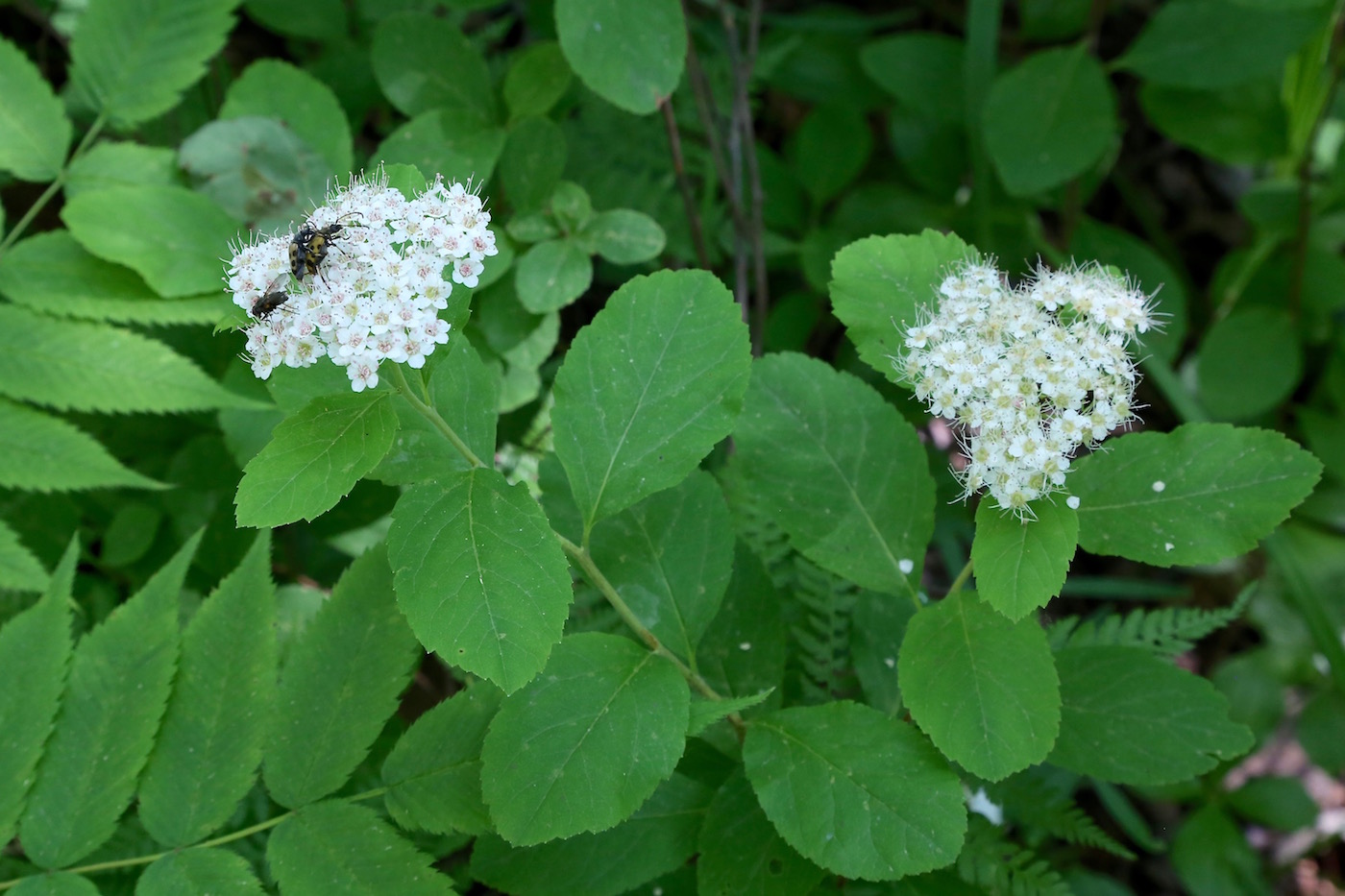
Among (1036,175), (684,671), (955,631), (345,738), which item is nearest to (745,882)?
(684,671)

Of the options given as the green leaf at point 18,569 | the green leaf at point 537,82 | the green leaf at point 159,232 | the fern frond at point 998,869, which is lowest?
the fern frond at point 998,869

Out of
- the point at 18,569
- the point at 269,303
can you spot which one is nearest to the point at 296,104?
the point at 18,569

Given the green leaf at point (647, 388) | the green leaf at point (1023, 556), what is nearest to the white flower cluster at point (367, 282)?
the green leaf at point (647, 388)

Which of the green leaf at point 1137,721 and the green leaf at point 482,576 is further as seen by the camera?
the green leaf at point 1137,721

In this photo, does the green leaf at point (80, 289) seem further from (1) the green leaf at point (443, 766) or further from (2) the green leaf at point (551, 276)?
(1) the green leaf at point (443, 766)

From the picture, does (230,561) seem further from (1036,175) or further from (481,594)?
(1036,175)

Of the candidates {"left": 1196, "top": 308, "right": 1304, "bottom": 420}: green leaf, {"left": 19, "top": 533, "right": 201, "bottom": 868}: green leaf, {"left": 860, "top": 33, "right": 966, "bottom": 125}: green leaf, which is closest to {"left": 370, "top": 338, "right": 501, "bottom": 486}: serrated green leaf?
{"left": 19, "top": 533, "right": 201, "bottom": 868}: green leaf

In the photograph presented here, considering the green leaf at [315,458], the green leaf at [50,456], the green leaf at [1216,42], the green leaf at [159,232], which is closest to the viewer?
the green leaf at [315,458]

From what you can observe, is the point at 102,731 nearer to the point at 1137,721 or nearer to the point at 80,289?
the point at 80,289
